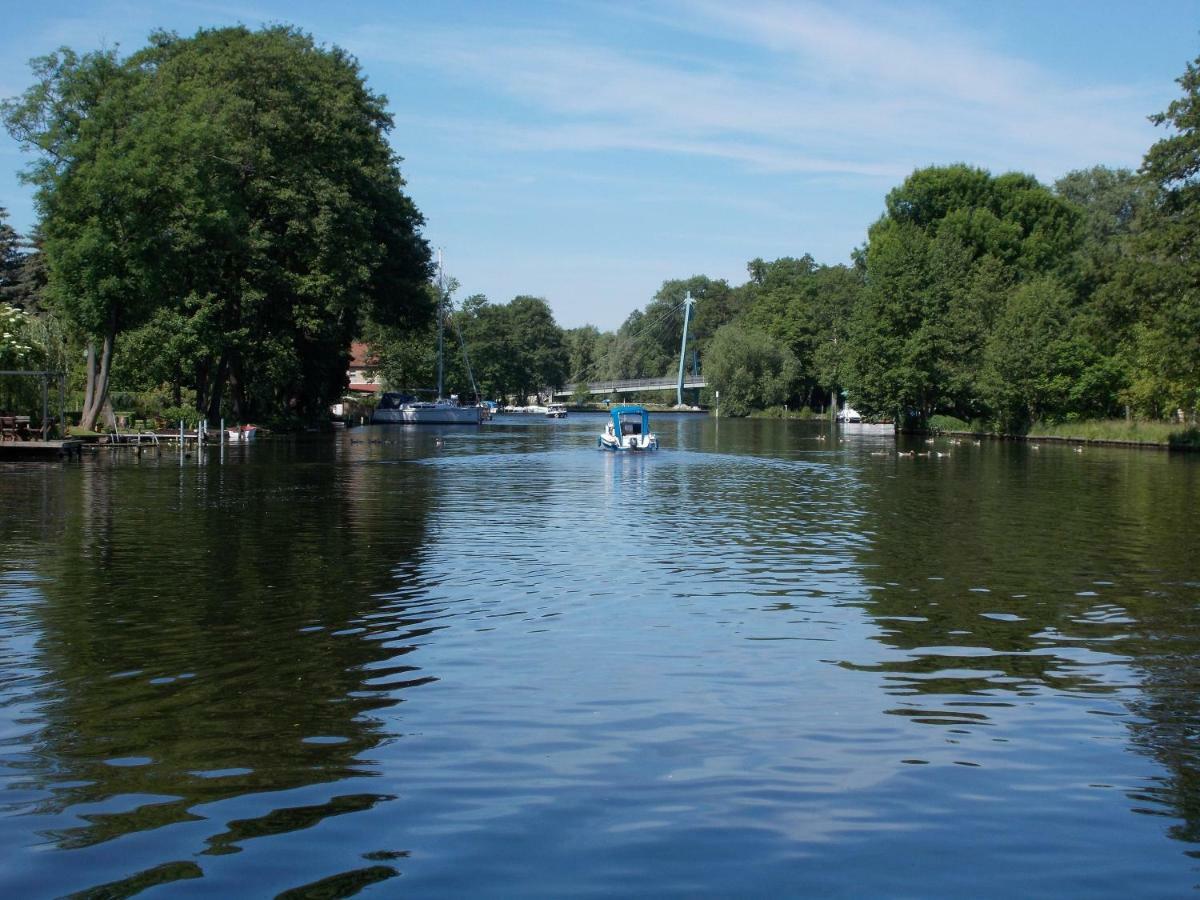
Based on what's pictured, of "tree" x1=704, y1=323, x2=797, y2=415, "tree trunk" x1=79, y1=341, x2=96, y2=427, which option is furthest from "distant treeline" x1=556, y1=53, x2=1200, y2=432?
"tree trunk" x1=79, y1=341, x2=96, y2=427

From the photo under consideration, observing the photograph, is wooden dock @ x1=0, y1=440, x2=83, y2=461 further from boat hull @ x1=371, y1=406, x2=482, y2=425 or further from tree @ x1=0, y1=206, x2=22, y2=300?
boat hull @ x1=371, y1=406, x2=482, y2=425

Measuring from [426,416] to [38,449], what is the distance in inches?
2769

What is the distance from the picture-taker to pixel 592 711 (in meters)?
11.0

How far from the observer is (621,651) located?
13703 mm

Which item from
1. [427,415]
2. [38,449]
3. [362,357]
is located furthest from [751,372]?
[38,449]

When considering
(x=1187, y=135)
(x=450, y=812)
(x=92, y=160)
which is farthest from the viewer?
(x=1187, y=135)

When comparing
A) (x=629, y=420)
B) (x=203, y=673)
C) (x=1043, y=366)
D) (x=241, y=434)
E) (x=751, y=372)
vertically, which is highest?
(x=751, y=372)

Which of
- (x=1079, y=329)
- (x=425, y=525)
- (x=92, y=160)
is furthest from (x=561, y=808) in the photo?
(x=1079, y=329)

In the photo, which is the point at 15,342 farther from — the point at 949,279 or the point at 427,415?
the point at 949,279

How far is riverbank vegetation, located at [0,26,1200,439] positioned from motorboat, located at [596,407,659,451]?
16.9 meters

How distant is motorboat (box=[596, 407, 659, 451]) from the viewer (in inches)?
2441

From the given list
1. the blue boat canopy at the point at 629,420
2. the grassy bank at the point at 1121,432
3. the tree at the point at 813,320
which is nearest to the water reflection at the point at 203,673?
the blue boat canopy at the point at 629,420

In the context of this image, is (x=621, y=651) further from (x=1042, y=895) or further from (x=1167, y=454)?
(x=1167, y=454)

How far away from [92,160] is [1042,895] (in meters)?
52.8
